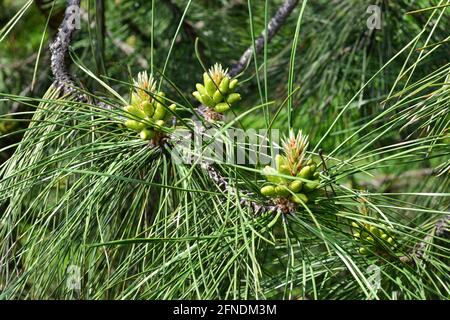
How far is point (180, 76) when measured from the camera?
5.32ft

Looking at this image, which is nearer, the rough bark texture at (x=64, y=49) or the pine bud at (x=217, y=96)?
the pine bud at (x=217, y=96)

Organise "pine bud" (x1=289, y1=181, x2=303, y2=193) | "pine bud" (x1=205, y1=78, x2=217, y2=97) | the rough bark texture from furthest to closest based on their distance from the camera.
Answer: the rough bark texture
"pine bud" (x1=205, y1=78, x2=217, y2=97)
"pine bud" (x1=289, y1=181, x2=303, y2=193)

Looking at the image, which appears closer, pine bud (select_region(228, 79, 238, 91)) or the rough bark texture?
pine bud (select_region(228, 79, 238, 91))

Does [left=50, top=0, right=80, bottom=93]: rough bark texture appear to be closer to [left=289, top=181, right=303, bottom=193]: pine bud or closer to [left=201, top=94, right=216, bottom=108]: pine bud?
[left=201, top=94, right=216, bottom=108]: pine bud

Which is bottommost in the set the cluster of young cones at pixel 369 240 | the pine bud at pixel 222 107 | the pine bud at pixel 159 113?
the cluster of young cones at pixel 369 240

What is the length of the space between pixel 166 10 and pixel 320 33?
34cm

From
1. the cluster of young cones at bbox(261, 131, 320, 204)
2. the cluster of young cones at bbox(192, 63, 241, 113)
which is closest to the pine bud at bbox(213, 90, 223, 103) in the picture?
the cluster of young cones at bbox(192, 63, 241, 113)

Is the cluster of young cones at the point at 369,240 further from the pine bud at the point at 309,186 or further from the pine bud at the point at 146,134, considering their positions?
the pine bud at the point at 146,134

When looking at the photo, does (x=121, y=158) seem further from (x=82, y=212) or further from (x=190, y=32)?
(x=190, y=32)

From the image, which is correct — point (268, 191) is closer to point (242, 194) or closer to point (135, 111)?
point (242, 194)

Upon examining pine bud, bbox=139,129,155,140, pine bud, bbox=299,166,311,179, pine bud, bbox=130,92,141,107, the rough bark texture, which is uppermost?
the rough bark texture

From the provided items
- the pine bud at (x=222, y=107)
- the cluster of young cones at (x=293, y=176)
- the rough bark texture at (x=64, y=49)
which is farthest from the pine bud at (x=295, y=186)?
the rough bark texture at (x=64, y=49)

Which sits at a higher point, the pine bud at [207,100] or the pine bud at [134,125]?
the pine bud at [207,100]
